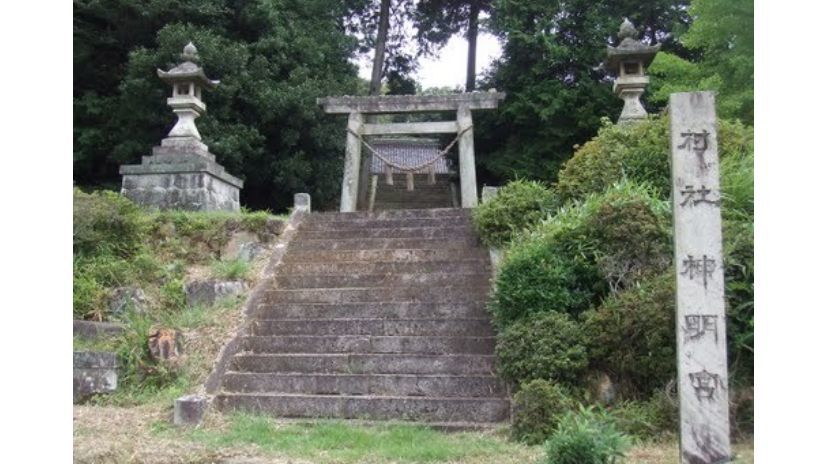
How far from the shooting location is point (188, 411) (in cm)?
523

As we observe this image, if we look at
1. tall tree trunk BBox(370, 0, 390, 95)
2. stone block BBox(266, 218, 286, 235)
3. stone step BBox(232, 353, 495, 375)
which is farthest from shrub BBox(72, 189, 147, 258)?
tall tree trunk BBox(370, 0, 390, 95)

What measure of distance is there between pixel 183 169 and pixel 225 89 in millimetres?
3728

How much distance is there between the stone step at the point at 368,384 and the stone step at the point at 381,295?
54.0 inches

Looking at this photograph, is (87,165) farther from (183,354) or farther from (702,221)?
(702,221)

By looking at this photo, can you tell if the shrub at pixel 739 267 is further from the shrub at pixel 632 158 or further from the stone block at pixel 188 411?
the stone block at pixel 188 411

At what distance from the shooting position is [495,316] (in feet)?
19.5

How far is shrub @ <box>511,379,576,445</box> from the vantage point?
4738 millimetres

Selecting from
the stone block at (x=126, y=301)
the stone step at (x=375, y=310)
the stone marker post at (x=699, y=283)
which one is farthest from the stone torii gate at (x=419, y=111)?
the stone marker post at (x=699, y=283)

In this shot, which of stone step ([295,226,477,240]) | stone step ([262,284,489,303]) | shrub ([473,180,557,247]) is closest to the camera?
stone step ([262,284,489,303])

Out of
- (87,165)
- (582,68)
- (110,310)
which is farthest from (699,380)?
(87,165)

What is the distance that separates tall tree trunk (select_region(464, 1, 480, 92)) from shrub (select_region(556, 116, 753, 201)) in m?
12.0

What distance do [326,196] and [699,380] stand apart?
13.2m

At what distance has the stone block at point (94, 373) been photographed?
5.82 m

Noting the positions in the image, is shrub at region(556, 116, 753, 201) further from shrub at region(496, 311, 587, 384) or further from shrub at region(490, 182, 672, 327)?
shrub at region(496, 311, 587, 384)
